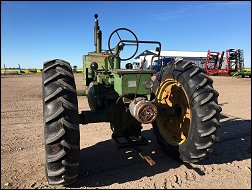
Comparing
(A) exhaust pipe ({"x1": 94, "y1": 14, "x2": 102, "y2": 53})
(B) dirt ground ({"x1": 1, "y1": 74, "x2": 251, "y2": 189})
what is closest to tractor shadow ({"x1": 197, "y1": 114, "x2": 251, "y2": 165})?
(B) dirt ground ({"x1": 1, "y1": 74, "x2": 251, "y2": 189})

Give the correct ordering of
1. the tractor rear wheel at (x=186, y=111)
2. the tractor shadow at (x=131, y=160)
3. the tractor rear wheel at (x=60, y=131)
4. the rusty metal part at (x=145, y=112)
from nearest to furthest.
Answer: the tractor rear wheel at (x=60, y=131)
the rusty metal part at (x=145, y=112)
the tractor rear wheel at (x=186, y=111)
the tractor shadow at (x=131, y=160)

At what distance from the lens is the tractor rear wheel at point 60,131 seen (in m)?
3.04

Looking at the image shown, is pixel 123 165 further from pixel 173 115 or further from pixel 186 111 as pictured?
pixel 186 111

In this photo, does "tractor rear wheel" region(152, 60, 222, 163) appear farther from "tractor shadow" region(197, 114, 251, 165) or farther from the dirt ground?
"tractor shadow" region(197, 114, 251, 165)

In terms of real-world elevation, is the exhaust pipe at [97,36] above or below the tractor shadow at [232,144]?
above

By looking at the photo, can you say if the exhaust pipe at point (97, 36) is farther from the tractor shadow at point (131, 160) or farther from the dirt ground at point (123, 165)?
the tractor shadow at point (131, 160)

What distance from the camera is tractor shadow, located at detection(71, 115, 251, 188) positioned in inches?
145

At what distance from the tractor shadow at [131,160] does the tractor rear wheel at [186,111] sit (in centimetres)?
29

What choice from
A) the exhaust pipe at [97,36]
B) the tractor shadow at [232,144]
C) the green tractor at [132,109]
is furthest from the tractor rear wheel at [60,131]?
the exhaust pipe at [97,36]

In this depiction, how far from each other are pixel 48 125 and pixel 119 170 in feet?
4.64

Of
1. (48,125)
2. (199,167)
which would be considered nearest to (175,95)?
(199,167)

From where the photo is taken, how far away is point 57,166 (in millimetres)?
3123

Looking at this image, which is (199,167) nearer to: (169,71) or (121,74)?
(169,71)

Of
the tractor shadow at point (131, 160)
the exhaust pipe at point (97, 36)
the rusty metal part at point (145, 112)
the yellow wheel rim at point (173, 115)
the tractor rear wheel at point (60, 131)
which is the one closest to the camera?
the tractor rear wheel at point (60, 131)
